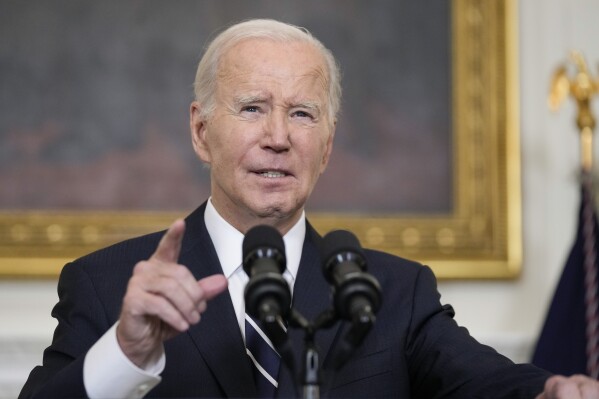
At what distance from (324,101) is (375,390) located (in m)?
0.81

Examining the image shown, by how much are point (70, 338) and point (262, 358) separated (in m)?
0.47

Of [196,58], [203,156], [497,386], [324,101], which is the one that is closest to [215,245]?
[203,156]

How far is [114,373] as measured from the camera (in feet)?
6.82

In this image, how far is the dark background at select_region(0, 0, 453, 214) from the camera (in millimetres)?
4766

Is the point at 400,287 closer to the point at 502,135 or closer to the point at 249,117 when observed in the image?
the point at 249,117

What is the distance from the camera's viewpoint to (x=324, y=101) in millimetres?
2834

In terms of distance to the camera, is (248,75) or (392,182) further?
(392,182)

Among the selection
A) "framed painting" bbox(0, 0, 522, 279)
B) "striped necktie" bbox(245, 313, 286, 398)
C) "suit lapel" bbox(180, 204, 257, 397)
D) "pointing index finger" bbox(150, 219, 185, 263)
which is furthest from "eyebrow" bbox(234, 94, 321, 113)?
"framed painting" bbox(0, 0, 522, 279)

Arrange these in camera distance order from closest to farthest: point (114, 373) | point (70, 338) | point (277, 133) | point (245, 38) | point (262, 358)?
point (114, 373), point (70, 338), point (262, 358), point (277, 133), point (245, 38)

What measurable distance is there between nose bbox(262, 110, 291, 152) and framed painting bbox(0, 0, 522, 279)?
213cm

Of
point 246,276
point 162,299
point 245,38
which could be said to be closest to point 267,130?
point 245,38

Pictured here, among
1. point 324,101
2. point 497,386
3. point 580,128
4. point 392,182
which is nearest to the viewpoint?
point 497,386

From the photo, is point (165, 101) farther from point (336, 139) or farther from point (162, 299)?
point (162, 299)

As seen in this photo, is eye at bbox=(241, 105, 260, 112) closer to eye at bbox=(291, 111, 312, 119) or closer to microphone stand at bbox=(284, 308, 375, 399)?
eye at bbox=(291, 111, 312, 119)
